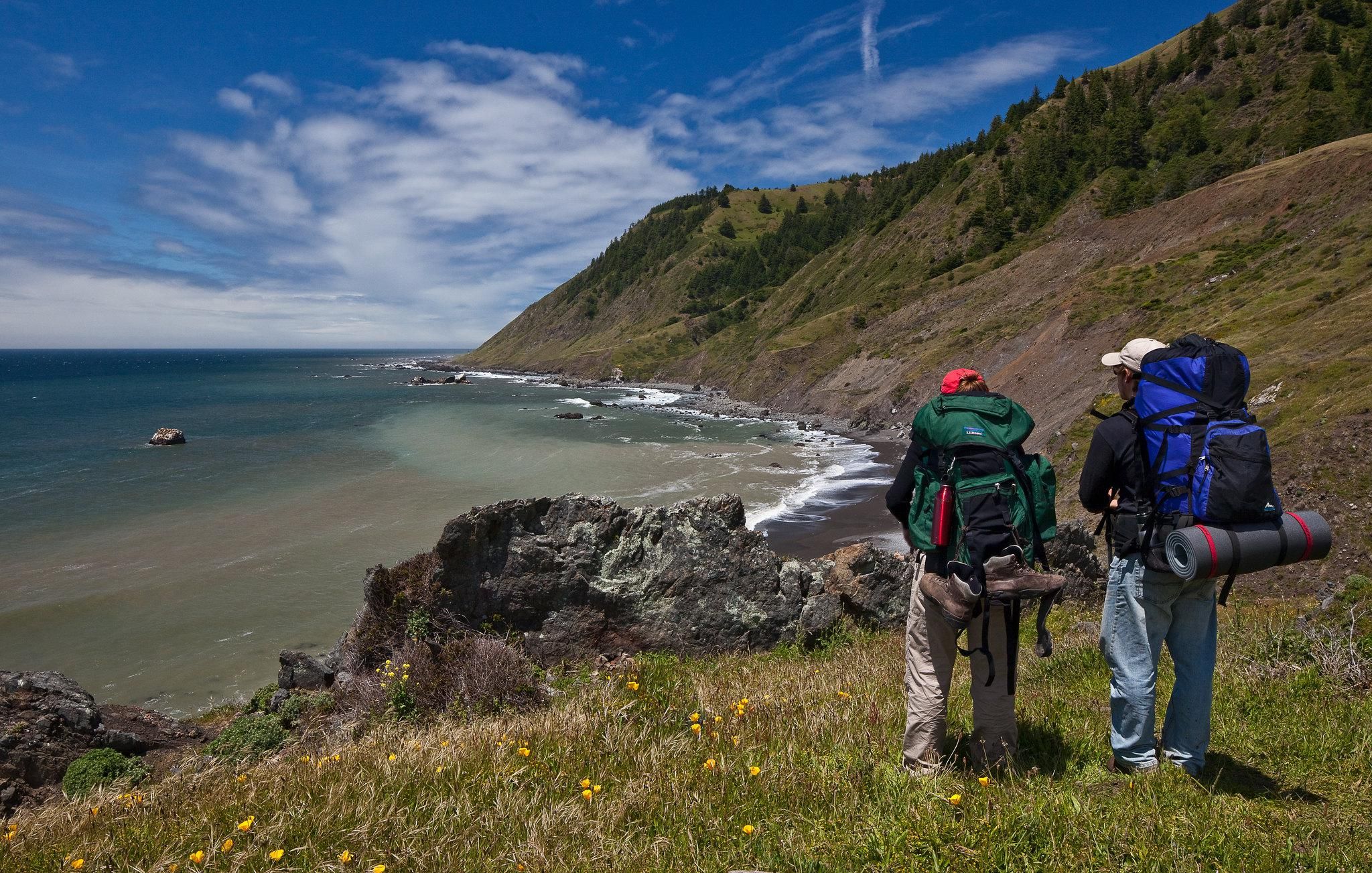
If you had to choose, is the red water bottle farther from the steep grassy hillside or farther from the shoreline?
the steep grassy hillside

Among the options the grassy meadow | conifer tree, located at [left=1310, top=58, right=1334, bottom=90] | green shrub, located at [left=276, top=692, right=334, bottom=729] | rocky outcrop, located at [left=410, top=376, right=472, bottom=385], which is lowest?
green shrub, located at [left=276, top=692, right=334, bottom=729]

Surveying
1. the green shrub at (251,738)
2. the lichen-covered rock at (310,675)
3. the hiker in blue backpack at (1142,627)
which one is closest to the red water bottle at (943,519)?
the hiker in blue backpack at (1142,627)

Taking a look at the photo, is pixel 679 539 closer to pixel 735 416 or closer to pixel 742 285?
pixel 735 416

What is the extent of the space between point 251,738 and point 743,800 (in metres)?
7.16

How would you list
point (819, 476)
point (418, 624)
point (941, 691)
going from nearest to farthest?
1. point (941, 691)
2. point (418, 624)
3. point (819, 476)

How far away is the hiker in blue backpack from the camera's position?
3.96 metres

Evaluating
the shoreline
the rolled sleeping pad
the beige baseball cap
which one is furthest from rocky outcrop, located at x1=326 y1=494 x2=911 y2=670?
the rolled sleeping pad

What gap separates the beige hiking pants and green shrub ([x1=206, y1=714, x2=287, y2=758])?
6.58 metres

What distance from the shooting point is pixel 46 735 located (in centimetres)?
796

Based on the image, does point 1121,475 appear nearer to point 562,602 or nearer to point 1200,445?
point 1200,445

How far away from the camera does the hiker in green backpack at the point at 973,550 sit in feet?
11.8

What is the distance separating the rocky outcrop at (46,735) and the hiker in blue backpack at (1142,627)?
34.4 feet

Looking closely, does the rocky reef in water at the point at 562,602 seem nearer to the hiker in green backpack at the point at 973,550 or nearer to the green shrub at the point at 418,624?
the green shrub at the point at 418,624

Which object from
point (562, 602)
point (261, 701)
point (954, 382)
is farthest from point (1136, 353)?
point (261, 701)
